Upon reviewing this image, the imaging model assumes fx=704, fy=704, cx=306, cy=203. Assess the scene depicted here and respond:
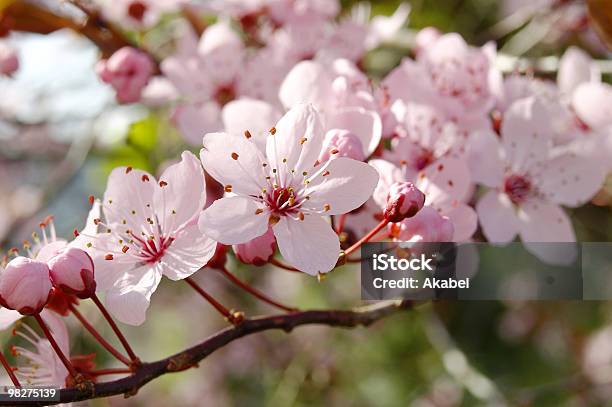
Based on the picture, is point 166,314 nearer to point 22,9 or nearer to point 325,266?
point 22,9

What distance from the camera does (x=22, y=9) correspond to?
56.0 inches

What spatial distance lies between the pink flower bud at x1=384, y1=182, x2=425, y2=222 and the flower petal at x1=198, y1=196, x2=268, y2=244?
0.49 feet

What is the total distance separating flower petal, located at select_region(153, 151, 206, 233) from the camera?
87cm

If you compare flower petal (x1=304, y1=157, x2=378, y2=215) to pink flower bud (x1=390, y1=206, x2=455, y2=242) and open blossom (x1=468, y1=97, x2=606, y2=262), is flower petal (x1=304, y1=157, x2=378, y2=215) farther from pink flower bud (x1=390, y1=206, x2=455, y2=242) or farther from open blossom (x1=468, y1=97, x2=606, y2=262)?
open blossom (x1=468, y1=97, x2=606, y2=262)

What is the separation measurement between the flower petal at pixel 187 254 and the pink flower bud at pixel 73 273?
3.6 inches

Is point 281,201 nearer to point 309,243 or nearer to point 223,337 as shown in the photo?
point 309,243

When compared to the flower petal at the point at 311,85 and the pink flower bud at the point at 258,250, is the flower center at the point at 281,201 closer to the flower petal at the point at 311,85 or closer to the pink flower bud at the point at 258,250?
the pink flower bud at the point at 258,250

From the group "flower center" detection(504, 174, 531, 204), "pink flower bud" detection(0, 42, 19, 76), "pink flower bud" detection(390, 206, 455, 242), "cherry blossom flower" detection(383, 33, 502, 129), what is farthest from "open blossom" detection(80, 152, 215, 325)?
"pink flower bud" detection(0, 42, 19, 76)

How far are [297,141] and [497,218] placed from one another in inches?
14.9

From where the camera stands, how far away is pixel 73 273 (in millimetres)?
807

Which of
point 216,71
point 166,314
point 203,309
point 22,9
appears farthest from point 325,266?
point 166,314

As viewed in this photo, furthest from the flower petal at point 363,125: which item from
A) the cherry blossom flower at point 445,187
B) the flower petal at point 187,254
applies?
the flower petal at point 187,254

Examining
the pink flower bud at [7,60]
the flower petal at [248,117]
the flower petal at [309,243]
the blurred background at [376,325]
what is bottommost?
the blurred background at [376,325]

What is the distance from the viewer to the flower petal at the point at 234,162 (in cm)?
84
